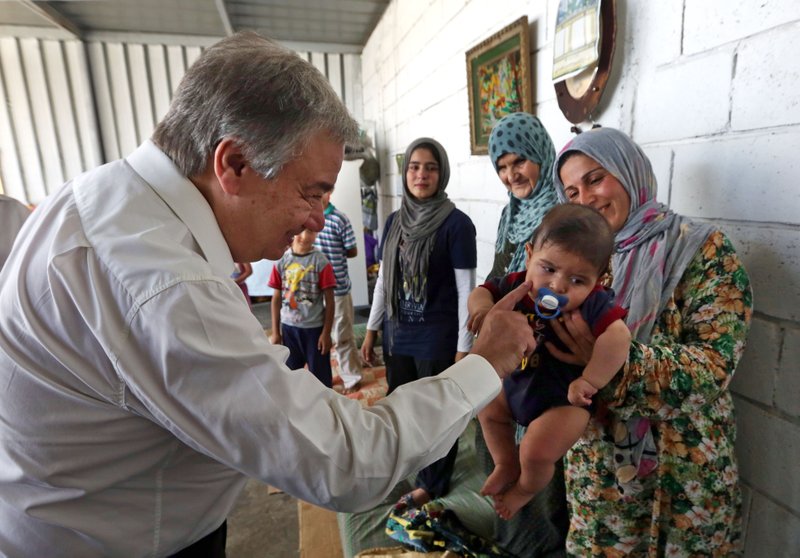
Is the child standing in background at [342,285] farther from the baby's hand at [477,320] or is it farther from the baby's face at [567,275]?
the baby's face at [567,275]

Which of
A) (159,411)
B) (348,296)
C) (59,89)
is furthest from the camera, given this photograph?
(59,89)

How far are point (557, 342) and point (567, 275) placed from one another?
181mm

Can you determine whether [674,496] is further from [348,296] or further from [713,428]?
[348,296]

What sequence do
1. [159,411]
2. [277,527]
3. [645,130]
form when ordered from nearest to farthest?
[159,411] < [645,130] < [277,527]

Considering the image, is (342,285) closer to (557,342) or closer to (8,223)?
(8,223)

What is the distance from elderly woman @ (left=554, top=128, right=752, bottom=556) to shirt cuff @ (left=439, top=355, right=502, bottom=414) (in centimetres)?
27

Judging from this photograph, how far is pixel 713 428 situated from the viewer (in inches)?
43.9

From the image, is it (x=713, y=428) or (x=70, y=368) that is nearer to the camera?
(x=70, y=368)

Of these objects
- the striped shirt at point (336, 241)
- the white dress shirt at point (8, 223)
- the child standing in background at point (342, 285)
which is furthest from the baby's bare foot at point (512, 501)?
Result: the striped shirt at point (336, 241)

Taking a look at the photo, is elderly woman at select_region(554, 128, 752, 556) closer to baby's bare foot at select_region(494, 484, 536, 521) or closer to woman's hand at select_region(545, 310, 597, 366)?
woman's hand at select_region(545, 310, 597, 366)

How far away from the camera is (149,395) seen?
683mm

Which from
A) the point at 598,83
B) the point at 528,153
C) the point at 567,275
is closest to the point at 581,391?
the point at 567,275

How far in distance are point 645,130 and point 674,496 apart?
3.80 ft

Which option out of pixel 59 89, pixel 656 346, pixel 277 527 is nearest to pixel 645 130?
pixel 656 346
